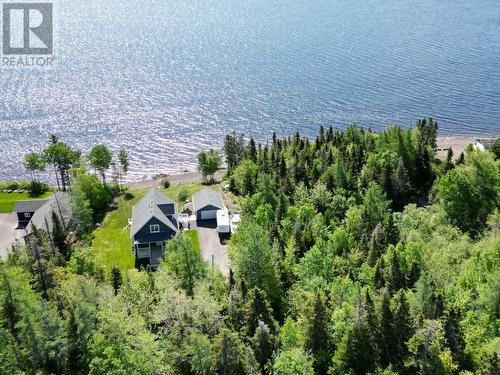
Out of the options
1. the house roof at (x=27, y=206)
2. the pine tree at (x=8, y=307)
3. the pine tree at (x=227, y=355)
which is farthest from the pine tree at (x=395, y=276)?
the house roof at (x=27, y=206)

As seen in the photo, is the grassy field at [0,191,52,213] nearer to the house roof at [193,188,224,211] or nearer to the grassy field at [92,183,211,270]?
the grassy field at [92,183,211,270]

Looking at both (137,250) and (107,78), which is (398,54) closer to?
(107,78)

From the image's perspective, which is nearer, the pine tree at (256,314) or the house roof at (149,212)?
the pine tree at (256,314)

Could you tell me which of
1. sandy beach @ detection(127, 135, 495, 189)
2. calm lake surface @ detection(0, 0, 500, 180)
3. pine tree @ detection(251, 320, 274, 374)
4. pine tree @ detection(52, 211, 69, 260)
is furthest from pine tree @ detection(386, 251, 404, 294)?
calm lake surface @ detection(0, 0, 500, 180)

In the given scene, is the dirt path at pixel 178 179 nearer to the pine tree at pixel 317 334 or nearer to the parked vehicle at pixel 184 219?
the parked vehicle at pixel 184 219

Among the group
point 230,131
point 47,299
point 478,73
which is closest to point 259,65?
point 230,131

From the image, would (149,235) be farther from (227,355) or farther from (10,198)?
(10,198)

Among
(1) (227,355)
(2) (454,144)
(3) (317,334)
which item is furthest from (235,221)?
(2) (454,144)
